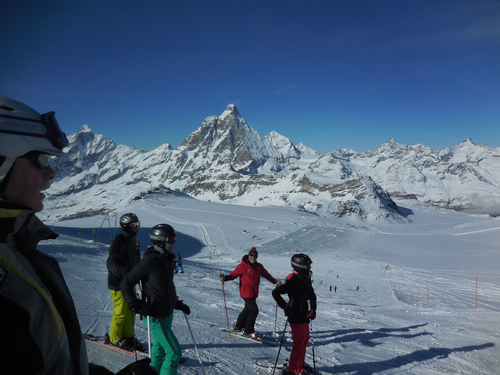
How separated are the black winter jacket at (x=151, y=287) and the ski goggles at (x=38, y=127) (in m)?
2.70

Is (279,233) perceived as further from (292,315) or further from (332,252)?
(292,315)

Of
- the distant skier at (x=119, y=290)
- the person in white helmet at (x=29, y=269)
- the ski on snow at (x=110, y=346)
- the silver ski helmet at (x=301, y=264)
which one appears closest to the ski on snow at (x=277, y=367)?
the ski on snow at (x=110, y=346)

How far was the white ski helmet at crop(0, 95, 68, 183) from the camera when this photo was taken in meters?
1.40

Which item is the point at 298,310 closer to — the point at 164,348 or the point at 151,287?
the point at 164,348

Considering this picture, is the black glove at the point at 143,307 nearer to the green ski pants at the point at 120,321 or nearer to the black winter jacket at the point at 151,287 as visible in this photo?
the black winter jacket at the point at 151,287

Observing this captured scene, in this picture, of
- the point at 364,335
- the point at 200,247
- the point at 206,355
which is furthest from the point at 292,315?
the point at 200,247

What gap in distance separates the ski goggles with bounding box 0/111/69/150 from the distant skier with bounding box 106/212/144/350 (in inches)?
153

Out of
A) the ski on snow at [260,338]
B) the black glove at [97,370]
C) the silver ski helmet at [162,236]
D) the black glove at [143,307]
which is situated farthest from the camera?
the ski on snow at [260,338]

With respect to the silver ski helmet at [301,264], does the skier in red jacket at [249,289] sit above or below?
below

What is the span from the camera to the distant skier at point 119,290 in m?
5.21

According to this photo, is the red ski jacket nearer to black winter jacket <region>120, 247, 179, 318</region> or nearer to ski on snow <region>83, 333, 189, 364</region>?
ski on snow <region>83, 333, 189, 364</region>

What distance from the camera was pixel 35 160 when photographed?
1537 millimetres

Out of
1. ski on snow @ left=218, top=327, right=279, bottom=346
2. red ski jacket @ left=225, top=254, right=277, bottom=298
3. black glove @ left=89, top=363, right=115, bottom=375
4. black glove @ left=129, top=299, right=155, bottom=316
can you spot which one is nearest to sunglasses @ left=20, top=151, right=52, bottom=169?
black glove @ left=89, top=363, right=115, bottom=375

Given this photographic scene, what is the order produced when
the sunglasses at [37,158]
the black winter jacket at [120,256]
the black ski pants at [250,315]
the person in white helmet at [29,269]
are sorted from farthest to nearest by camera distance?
the black ski pants at [250,315] → the black winter jacket at [120,256] → the sunglasses at [37,158] → the person in white helmet at [29,269]
